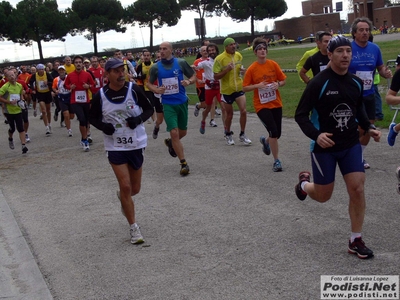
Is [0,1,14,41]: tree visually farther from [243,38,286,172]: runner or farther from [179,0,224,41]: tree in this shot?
[243,38,286,172]: runner

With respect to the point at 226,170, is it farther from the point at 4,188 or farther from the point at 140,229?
the point at 4,188

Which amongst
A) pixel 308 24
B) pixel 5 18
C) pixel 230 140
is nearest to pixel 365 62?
pixel 230 140

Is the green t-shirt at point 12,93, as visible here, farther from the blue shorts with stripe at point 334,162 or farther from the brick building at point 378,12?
the brick building at point 378,12

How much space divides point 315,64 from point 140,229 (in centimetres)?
401

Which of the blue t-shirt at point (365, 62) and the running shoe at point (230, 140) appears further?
the running shoe at point (230, 140)

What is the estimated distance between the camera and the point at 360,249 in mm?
5316

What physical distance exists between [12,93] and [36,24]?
256 ft

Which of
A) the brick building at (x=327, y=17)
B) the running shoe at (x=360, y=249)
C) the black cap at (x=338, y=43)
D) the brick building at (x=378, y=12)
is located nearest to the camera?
the running shoe at (x=360, y=249)

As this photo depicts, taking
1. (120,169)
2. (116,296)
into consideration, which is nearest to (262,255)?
(116,296)

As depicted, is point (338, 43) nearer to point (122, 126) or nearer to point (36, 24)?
point (122, 126)

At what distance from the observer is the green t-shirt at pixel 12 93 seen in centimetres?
1384

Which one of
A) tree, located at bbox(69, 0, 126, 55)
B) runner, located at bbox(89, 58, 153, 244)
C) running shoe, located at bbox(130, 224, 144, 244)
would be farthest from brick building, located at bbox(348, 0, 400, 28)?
running shoe, located at bbox(130, 224, 144, 244)

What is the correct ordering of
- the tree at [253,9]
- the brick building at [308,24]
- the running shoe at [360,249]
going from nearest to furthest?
1. the running shoe at [360,249]
2. the tree at [253,9]
3. the brick building at [308,24]

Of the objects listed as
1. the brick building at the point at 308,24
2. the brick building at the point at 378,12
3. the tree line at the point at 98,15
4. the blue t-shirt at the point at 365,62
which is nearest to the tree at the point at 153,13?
the tree line at the point at 98,15
